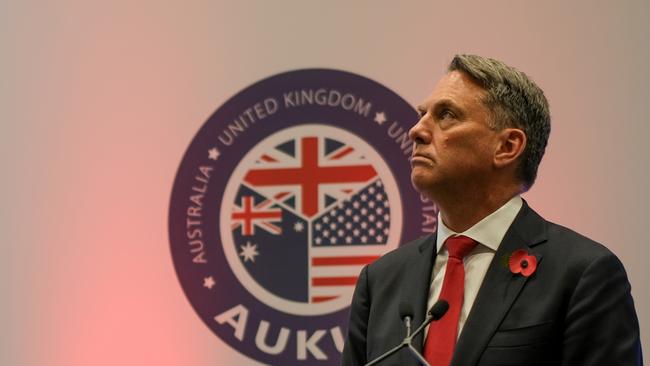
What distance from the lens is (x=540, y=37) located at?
3.54 m

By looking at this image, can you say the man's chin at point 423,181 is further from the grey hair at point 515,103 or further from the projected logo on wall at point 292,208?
the projected logo on wall at point 292,208

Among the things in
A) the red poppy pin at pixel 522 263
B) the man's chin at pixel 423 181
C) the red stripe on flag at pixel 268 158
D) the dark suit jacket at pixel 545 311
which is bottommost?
the dark suit jacket at pixel 545 311

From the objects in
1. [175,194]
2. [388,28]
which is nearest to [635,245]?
[388,28]

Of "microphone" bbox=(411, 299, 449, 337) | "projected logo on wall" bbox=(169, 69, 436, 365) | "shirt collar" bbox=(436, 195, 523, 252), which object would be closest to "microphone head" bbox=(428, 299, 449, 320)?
"microphone" bbox=(411, 299, 449, 337)

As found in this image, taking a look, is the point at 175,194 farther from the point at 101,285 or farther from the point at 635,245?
the point at 635,245

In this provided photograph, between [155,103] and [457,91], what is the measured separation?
179cm

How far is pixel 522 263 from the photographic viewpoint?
2129mm

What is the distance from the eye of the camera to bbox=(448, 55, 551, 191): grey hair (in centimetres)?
228

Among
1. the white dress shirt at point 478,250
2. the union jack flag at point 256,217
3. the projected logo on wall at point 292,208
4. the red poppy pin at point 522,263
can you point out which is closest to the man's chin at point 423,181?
the white dress shirt at point 478,250

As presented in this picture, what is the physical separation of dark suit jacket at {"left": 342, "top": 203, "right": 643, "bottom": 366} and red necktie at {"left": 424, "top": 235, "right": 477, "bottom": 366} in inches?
1.5

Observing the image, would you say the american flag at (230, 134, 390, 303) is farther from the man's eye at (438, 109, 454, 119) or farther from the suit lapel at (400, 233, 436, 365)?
the man's eye at (438, 109, 454, 119)

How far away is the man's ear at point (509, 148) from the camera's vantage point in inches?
89.9

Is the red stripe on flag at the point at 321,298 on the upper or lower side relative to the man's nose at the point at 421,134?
lower

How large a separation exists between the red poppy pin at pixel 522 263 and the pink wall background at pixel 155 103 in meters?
1.32
